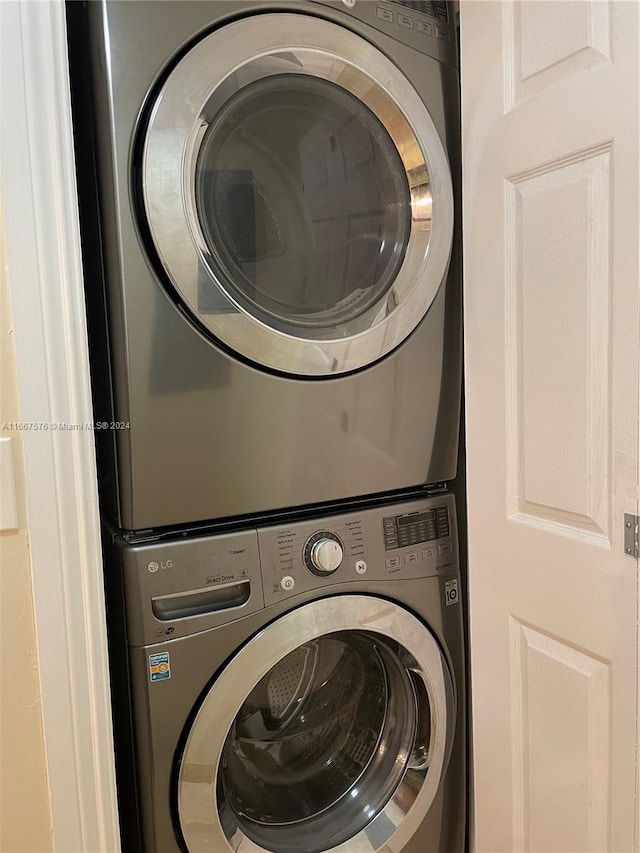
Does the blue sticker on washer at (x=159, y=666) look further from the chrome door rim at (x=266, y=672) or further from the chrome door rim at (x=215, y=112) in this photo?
the chrome door rim at (x=215, y=112)

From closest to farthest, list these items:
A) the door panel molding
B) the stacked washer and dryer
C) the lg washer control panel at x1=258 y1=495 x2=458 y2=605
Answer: the door panel molding
the stacked washer and dryer
the lg washer control panel at x1=258 y1=495 x2=458 y2=605

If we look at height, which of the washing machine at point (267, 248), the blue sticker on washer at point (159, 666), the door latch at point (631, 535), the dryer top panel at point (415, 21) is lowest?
the blue sticker on washer at point (159, 666)

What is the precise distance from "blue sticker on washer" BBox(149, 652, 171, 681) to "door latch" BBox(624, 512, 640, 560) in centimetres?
67

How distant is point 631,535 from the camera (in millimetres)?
857

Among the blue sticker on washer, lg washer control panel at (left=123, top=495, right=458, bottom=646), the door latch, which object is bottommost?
the blue sticker on washer

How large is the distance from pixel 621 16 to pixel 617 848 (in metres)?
1.11

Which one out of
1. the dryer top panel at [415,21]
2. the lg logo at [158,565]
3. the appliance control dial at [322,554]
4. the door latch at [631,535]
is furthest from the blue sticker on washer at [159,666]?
the dryer top panel at [415,21]

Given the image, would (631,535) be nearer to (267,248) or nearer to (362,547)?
(362,547)

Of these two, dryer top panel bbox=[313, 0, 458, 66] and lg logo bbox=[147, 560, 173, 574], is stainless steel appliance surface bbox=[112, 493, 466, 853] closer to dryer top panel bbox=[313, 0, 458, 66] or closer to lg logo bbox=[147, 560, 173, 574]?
lg logo bbox=[147, 560, 173, 574]

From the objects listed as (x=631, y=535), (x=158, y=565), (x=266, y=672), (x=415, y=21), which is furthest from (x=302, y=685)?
(x=415, y=21)

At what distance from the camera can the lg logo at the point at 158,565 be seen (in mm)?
971

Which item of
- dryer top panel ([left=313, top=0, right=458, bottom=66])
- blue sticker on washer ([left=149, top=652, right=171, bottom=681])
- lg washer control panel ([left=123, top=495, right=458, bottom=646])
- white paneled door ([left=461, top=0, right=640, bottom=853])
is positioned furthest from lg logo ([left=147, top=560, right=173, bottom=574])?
dryer top panel ([left=313, top=0, right=458, bottom=66])

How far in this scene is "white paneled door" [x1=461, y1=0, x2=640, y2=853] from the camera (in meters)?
0.86

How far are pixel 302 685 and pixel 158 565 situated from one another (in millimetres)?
424
